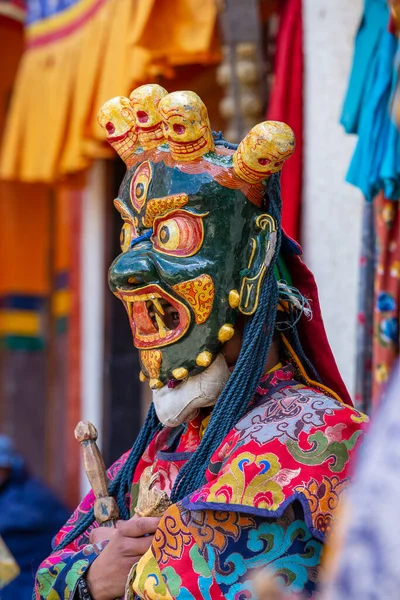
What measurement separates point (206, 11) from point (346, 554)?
3771 mm

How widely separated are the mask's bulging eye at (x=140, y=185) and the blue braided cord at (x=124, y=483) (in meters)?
0.47

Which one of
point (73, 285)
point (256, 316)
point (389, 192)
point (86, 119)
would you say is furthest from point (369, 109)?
point (73, 285)

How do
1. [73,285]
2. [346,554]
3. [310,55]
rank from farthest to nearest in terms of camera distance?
[73,285] < [310,55] < [346,554]

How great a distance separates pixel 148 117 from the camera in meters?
2.45

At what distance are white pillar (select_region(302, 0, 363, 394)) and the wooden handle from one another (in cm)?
170

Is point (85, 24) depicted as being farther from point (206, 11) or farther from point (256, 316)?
point (256, 316)

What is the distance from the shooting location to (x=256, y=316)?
2352 mm

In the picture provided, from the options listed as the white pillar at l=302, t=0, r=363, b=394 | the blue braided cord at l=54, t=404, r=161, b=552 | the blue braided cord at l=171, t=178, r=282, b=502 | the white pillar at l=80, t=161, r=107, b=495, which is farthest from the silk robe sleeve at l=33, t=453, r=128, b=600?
the white pillar at l=80, t=161, r=107, b=495

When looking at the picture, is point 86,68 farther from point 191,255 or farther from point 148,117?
point 191,255

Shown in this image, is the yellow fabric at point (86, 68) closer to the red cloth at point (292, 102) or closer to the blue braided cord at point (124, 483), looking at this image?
the red cloth at point (292, 102)

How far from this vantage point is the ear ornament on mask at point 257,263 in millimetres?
2355

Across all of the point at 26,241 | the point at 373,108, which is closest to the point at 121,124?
the point at 373,108

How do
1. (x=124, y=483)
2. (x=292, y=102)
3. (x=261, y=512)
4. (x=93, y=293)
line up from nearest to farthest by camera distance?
(x=261, y=512), (x=124, y=483), (x=292, y=102), (x=93, y=293)

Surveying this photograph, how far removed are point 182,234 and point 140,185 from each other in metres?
0.16
